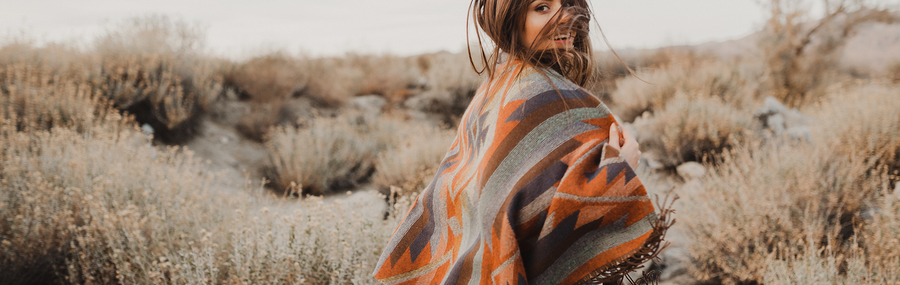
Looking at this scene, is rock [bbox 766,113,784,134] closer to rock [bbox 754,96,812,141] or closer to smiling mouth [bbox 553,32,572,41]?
rock [bbox 754,96,812,141]

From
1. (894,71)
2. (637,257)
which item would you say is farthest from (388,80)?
(894,71)

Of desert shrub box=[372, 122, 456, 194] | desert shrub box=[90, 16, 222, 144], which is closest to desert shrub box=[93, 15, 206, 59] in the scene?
desert shrub box=[90, 16, 222, 144]

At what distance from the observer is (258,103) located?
7.31 m

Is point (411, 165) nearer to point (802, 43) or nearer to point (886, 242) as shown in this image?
point (886, 242)

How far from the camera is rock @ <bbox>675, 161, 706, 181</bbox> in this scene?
4590 millimetres

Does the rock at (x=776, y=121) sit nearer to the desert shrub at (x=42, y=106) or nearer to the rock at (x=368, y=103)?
the rock at (x=368, y=103)

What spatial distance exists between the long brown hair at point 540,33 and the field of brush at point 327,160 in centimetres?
26

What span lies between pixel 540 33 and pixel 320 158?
Result: 14.8 feet

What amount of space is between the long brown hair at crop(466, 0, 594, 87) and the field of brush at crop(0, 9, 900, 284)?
0.26 metres

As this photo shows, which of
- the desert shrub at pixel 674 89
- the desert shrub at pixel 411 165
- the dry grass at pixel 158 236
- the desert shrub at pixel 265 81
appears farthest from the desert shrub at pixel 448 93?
the dry grass at pixel 158 236

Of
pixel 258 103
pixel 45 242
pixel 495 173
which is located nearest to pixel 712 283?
pixel 495 173

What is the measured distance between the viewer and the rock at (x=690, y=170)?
4590 mm

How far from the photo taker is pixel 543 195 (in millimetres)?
1088

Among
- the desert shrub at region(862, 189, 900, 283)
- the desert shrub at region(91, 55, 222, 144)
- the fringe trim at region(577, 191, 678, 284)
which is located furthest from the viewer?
the desert shrub at region(91, 55, 222, 144)
